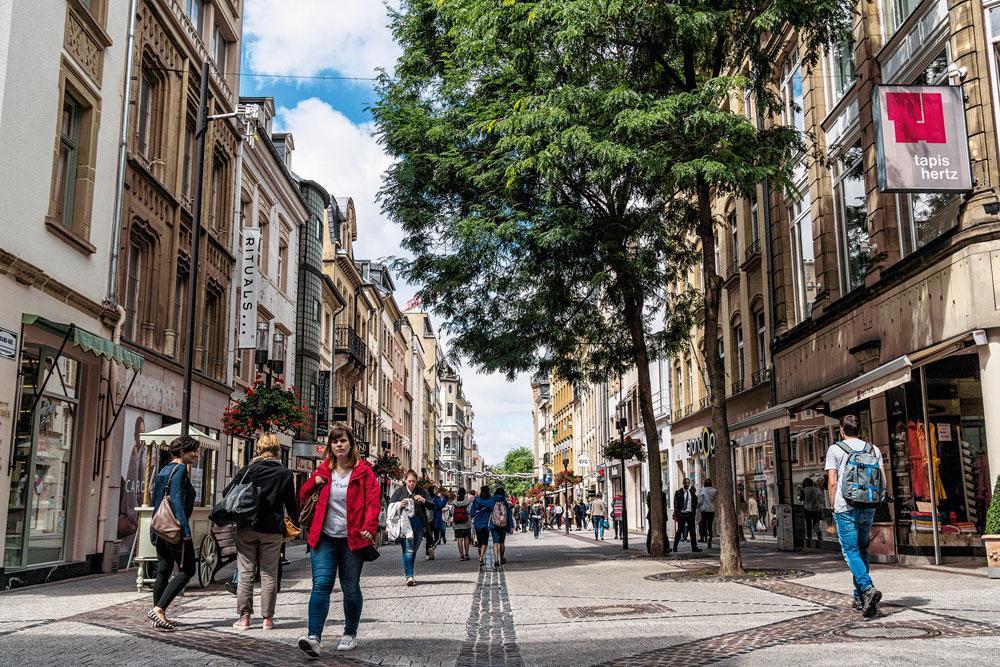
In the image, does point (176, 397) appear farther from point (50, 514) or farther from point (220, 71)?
point (220, 71)

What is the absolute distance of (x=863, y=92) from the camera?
16.9 m

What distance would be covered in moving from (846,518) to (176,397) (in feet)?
51.9

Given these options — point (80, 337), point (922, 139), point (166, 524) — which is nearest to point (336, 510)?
point (166, 524)

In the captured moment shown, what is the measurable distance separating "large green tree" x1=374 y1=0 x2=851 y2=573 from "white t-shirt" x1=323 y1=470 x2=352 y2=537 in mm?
7639

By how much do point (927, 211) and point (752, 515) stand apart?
12638 mm

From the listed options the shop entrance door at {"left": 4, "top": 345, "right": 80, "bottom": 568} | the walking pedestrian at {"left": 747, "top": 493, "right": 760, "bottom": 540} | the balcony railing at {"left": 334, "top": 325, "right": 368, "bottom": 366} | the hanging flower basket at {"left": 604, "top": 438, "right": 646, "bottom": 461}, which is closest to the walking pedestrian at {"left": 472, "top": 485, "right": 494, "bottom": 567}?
the shop entrance door at {"left": 4, "top": 345, "right": 80, "bottom": 568}

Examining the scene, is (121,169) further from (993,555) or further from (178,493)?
(993,555)

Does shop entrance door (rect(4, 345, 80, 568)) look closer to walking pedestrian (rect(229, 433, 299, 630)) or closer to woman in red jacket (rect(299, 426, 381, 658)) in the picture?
walking pedestrian (rect(229, 433, 299, 630))

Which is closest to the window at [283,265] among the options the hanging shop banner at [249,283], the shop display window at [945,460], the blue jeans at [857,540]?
the hanging shop banner at [249,283]

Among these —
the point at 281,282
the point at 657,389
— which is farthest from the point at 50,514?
the point at 657,389

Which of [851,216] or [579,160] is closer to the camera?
[579,160]

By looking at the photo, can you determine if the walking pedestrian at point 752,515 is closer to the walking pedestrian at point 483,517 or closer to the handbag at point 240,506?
the walking pedestrian at point 483,517

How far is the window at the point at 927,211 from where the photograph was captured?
14.0m

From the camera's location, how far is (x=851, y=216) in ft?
60.5
